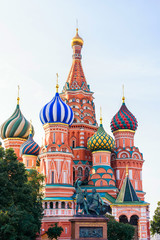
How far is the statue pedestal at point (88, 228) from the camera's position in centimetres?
2095

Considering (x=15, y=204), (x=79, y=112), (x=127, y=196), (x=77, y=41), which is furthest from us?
(x=77, y=41)

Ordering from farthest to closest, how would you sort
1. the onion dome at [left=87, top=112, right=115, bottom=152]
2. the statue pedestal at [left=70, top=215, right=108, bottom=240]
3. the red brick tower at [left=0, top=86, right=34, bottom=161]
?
the red brick tower at [left=0, top=86, right=34, bottom=161] < the onion dome at [left=87, top=112, right=115, bottom=152] < the statue pedestal at [left=70, top=215, right=108, bottom=240]

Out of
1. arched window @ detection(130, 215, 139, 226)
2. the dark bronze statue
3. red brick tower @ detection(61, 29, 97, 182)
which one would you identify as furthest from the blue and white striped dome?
the dark bronze statue

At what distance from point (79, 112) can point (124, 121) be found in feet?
18.4

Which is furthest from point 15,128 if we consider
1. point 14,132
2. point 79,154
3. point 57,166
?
point 57,166

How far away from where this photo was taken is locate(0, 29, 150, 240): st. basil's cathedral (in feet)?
117

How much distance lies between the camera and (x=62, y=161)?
125 ft

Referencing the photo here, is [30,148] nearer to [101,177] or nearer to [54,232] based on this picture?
[101,177]

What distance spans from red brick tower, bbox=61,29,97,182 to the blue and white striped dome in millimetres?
4625

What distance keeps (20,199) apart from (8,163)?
2668 mm

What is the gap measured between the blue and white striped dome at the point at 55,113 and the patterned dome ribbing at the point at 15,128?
314 inches

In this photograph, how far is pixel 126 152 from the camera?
144 ft

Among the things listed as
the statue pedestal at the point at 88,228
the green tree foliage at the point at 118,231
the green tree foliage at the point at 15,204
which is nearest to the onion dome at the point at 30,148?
the green tree foliage at the point at 15,204

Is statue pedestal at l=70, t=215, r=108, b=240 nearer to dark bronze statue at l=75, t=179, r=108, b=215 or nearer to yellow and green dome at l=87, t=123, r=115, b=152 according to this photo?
dark bronze statue at l=75, t=179, r=108, b=215
